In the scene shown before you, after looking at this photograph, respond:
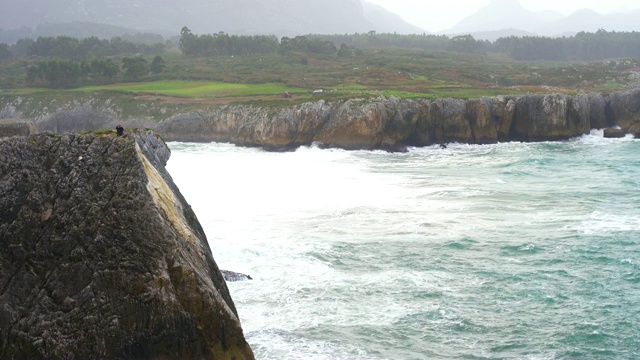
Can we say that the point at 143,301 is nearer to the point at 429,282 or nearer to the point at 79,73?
the point at 429,282

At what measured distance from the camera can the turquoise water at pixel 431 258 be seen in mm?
15125

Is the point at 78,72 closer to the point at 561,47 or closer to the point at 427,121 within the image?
the point at 427,121

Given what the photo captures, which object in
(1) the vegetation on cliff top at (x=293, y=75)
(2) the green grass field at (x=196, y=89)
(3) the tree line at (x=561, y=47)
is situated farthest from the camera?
(3) the tree line at (x=561, y=47)

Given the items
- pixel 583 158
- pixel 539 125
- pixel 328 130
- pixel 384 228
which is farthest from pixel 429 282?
pixel 539 125

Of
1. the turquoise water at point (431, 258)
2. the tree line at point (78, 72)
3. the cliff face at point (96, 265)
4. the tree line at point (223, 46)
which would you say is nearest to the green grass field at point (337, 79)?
the tree line at point (78, 72)

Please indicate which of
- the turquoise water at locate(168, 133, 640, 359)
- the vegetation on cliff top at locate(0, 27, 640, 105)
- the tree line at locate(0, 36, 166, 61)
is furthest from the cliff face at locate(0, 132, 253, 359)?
the tree line at locate(0, 36, 166, 61)

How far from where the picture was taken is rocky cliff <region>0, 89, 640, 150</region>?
51562mm

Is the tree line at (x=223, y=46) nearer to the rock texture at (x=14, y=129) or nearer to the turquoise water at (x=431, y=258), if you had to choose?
the turquoise water at (x=431, y=258)

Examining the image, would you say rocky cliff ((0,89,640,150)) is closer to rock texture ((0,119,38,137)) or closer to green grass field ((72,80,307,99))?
green grass field ((72,80,307,99))

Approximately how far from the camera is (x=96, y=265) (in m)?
11.6

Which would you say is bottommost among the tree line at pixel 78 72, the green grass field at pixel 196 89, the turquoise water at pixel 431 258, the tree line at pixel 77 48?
the turquoise water at pixel 431 258

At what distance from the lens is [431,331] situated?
15500mm

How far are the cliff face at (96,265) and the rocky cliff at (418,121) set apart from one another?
38942 millimetres

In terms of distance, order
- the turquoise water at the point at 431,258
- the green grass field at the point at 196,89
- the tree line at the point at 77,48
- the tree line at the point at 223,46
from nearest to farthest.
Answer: the turquoise water at the point at 431,258 < the green grass field at the point at 196,89 < the tree line at the point at 77,48 < the tree line at the point at 223,46
